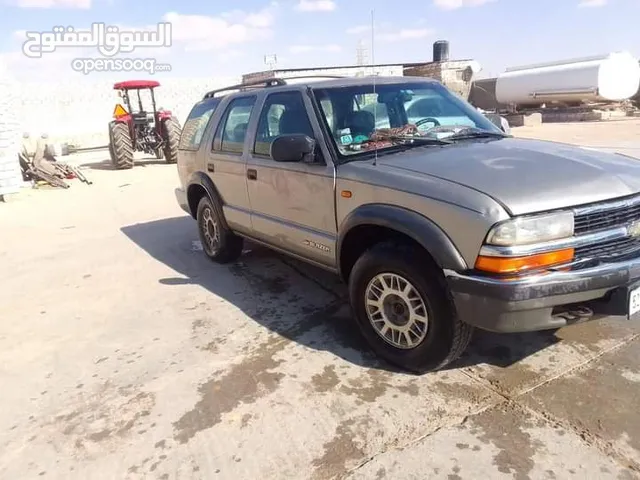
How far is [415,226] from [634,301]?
1.22 m

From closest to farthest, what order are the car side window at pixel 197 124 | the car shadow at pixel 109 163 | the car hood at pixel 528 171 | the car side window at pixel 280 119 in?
the car hood at pixel 528 171 → the car side window at pixel 280 119 → the car side window at pixel 197 124 → the car shadow at pixel 109 163

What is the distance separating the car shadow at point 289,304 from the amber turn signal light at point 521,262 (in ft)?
2.98

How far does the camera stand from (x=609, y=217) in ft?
9.14

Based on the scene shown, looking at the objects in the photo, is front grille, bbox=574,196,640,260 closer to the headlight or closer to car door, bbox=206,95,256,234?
the headlight

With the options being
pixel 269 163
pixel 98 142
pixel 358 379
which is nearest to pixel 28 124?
pixel 98 142

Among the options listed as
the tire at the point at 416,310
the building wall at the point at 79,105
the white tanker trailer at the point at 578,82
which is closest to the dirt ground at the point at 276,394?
the tire at the point at 416,310

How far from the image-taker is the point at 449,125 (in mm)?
3992

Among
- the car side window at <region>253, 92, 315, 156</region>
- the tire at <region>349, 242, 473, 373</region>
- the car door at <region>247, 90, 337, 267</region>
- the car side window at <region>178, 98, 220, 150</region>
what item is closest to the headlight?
the tire at <region>349, 242, 473, 373</region>

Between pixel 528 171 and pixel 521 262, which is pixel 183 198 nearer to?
pixel 528 171

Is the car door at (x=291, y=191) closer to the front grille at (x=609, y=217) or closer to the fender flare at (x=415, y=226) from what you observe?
the fender flare at (x=415, y=226)

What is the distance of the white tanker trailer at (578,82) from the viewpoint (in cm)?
2370

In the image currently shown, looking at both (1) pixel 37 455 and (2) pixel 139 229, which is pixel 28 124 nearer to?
(2) pixel 139 229

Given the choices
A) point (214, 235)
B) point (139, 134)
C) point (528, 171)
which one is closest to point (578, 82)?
point (139, 134)

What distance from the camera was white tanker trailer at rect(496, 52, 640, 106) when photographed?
23.7 meters
